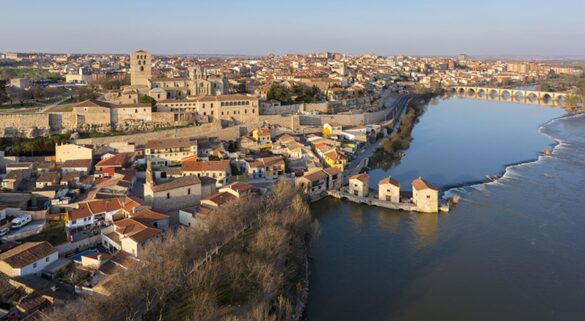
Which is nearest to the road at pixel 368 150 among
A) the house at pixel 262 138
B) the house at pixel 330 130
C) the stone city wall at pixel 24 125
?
the house at pixel 330 130

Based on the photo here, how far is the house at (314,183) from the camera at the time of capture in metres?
9.64

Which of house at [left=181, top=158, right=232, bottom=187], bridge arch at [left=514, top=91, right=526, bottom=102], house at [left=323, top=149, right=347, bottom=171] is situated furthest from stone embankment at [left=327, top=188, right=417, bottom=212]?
bridge arch at [left=514, top=91, right=526, bottom=102]

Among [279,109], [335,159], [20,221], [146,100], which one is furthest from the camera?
[279,109]

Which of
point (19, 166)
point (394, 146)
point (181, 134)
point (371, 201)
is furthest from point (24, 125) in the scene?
point (394, 146)

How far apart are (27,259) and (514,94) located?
3138 cm

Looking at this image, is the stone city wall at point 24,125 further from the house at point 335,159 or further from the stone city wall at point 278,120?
the house at point 335,159

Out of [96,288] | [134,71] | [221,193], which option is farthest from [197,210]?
[134,71]

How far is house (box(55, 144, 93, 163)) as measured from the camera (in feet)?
33.1

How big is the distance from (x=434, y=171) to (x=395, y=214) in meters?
3.49

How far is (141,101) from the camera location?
516 inches

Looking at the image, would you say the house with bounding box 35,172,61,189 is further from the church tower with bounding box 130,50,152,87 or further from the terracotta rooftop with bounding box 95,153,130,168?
the church tower with bounding box 130,50,152,87

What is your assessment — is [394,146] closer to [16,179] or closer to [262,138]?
[262,138]

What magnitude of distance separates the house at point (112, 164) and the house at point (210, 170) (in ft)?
3.93

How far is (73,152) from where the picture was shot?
1010cm
